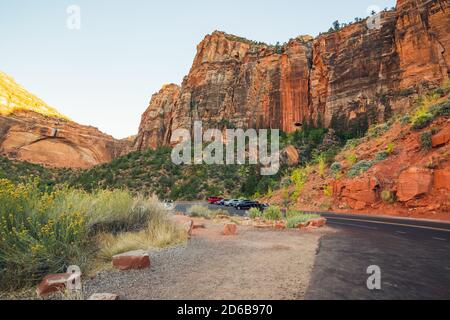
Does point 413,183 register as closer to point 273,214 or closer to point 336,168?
point 336,168

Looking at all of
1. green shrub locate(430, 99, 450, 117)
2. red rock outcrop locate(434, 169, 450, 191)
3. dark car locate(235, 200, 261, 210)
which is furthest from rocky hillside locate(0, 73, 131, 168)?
red rock outcrop locate(434, 169, 450, 191)

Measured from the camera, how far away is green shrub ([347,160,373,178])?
22.4 metres

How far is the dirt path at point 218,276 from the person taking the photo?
4316 mm

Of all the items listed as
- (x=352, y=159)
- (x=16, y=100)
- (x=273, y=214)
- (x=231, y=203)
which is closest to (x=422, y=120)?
(x=352, y=159)

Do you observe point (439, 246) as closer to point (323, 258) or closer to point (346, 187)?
point (323, 258)

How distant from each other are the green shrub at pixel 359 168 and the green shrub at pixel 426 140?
12.6 ft

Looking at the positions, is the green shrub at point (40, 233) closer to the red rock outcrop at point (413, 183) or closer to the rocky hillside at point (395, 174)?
the red rock outcrop at point (413, 183)

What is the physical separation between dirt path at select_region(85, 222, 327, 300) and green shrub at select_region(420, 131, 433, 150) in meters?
16.5

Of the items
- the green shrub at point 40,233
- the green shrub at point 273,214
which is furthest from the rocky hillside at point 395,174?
the green shrub at point 40,233

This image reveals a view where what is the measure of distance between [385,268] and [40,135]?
325 ft

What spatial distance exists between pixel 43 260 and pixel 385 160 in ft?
74.7

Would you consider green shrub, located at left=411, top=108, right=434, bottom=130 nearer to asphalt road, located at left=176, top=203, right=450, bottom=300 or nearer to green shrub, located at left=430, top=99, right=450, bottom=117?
green shrub, located at left=430, top=99, right=450, bottom=117

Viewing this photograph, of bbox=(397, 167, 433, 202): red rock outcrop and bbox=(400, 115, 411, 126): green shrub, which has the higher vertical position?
bbox=(400, 115, 411, 126): green shrub
